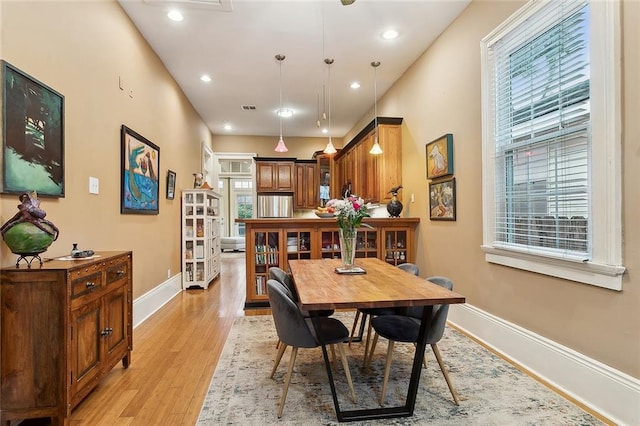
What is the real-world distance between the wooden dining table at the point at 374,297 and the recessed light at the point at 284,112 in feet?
15.0

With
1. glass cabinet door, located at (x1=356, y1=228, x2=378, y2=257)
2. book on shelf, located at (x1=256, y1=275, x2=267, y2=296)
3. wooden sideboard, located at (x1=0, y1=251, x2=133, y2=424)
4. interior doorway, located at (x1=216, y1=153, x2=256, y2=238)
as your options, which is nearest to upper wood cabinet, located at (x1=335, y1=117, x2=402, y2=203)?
glass cabinet door, located at (x1=356, y1=228, x2=378, y2=257)

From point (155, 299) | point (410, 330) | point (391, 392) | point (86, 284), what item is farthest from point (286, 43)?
point (391, 392)

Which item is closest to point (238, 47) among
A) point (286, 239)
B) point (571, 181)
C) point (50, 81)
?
point (50, 81)

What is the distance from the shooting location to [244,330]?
3.24m

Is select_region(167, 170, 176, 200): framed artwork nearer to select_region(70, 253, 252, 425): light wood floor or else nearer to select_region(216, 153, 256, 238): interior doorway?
select_region(70, 253, 252, 425): light wood floor

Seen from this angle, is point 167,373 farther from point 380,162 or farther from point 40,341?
point 380,162

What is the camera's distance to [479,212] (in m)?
2.96

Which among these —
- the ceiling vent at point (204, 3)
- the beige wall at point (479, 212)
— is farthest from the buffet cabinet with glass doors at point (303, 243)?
the ceiling vent at point (204, 3)

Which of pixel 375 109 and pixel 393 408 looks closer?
pixel 393 408

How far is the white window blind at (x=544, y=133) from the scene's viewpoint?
2.00 m

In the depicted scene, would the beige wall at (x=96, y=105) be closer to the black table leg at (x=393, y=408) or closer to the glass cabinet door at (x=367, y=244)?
the black table leg at (x=393, y=408)

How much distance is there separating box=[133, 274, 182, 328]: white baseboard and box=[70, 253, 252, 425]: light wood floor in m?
0.08

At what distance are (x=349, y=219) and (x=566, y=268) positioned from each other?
57.7 inches

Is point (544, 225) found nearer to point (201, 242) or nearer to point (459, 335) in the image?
point (459, 335)
